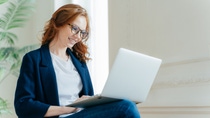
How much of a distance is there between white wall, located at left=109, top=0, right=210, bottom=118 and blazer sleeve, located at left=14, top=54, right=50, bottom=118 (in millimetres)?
918

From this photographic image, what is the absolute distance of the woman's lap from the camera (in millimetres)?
1365

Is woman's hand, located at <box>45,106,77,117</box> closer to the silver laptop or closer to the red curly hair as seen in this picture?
the silver laptop

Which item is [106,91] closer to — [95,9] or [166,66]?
[166,66]

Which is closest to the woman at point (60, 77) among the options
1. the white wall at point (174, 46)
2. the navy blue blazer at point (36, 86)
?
the navy blue blazer at point (36, 86)

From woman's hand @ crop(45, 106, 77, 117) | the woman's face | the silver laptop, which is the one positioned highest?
the woman's face

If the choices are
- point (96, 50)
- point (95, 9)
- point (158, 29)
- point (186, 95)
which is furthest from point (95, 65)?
point (186, 95)

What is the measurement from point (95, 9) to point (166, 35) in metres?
0.78

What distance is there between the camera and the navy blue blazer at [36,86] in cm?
151

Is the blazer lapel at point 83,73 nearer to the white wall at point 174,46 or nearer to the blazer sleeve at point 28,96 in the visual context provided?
the blazer sleeve at point 28,96

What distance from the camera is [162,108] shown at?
2150 millimetres

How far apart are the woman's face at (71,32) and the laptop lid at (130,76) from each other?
41cm

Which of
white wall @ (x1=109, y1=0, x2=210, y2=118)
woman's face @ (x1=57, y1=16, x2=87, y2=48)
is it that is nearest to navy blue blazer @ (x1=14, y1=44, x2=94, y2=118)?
woman's face @ (x1=57, y1=16, x2=87, y2=48)

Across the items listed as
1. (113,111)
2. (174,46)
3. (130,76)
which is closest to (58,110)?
(113,111)

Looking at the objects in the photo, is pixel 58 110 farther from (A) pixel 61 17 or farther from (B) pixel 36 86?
(A) pixel 61 17
